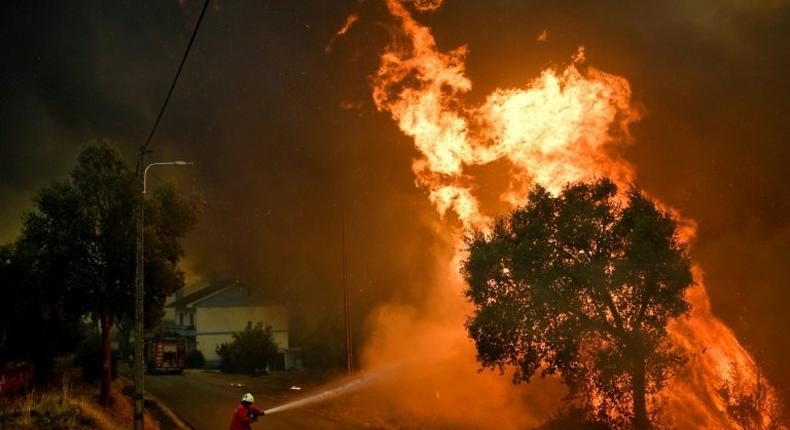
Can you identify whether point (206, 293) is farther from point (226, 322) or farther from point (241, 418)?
point (241, 418)

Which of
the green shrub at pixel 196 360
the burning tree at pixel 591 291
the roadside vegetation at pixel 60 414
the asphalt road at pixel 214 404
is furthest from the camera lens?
the green shrub at pixel 196 360

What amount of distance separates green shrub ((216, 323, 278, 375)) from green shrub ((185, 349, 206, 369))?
1273cm

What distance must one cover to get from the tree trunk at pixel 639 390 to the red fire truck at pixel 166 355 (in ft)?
170

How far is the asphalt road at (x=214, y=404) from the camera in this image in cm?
2931

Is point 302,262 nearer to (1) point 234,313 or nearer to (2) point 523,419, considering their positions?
(1) point 234,313

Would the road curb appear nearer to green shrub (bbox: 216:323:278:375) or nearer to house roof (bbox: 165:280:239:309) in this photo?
green shrub (bbox: 216:323:278:375)

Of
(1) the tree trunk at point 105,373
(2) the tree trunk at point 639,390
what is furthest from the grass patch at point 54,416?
(2) the tree trunk at point 639,390

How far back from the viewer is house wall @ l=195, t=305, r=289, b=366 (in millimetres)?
78875

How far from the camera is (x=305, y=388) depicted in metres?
48.2

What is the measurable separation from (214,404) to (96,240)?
12.4 metres

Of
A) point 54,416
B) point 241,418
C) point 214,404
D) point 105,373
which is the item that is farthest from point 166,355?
point 241,418

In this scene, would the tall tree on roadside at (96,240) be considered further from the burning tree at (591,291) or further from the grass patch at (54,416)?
the burning tree at (591,291)

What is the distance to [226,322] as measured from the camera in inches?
3155

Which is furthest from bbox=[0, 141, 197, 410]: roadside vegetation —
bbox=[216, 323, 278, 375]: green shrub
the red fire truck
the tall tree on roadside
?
the red fire truck
